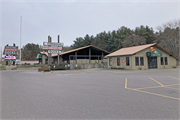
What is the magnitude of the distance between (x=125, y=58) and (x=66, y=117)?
77.1ft

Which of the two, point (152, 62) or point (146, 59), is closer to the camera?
point (146, 59)

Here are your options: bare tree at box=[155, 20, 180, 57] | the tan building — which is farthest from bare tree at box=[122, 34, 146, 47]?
the tan building

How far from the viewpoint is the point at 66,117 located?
4.26 meters

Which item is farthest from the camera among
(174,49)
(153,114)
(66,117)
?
(174,49)

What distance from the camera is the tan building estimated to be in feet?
82.3

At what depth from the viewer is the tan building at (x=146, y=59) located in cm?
2507

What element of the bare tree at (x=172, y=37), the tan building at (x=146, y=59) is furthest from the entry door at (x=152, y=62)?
the bare tree at (x=172, y=37)

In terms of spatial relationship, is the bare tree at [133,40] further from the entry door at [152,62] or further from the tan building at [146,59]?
the entry door at [152,62]

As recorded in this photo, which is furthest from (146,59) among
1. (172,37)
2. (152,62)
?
(172,37)

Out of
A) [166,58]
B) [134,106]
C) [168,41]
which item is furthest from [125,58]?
[134,106]

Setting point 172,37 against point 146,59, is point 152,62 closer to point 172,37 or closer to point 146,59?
point 146,59

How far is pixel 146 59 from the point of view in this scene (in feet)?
85.0

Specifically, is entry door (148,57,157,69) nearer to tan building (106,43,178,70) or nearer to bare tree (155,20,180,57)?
tan building (106,43,178,70)

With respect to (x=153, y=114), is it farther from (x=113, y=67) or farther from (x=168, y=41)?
(x=168, y=41)
